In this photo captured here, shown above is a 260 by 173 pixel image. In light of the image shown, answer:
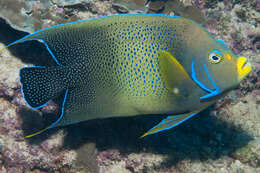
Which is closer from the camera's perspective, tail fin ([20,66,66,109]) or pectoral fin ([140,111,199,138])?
tail fin ([20,66,66,109])

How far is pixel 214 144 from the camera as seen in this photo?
10.4 feet

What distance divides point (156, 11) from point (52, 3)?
1.67m

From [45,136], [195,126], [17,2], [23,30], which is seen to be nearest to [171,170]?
[195,126]

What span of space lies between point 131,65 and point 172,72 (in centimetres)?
38

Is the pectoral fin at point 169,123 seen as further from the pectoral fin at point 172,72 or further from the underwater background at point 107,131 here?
the underwater background at point 107,131

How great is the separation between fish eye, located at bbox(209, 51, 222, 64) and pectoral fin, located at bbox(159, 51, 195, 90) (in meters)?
0.25

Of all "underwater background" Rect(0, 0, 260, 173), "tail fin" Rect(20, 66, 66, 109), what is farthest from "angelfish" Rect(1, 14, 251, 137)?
"underwater background" Rect(0, 0, 260, 173)

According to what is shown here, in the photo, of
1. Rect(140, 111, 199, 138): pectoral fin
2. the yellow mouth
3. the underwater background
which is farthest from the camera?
the underwater background

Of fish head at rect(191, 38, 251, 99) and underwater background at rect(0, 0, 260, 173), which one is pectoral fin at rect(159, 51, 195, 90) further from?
underwater background at rect(0, 0, 260, 173)

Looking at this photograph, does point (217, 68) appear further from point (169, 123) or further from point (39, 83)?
point (39, 83)

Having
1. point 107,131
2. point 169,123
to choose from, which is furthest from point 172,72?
point 107,131

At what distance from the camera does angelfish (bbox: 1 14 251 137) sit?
1789 millimetres

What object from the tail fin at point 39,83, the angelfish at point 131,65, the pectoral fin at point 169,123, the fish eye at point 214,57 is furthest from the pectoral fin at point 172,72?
the tail fin at point 39,83

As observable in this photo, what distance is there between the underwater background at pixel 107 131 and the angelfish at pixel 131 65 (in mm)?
1044
